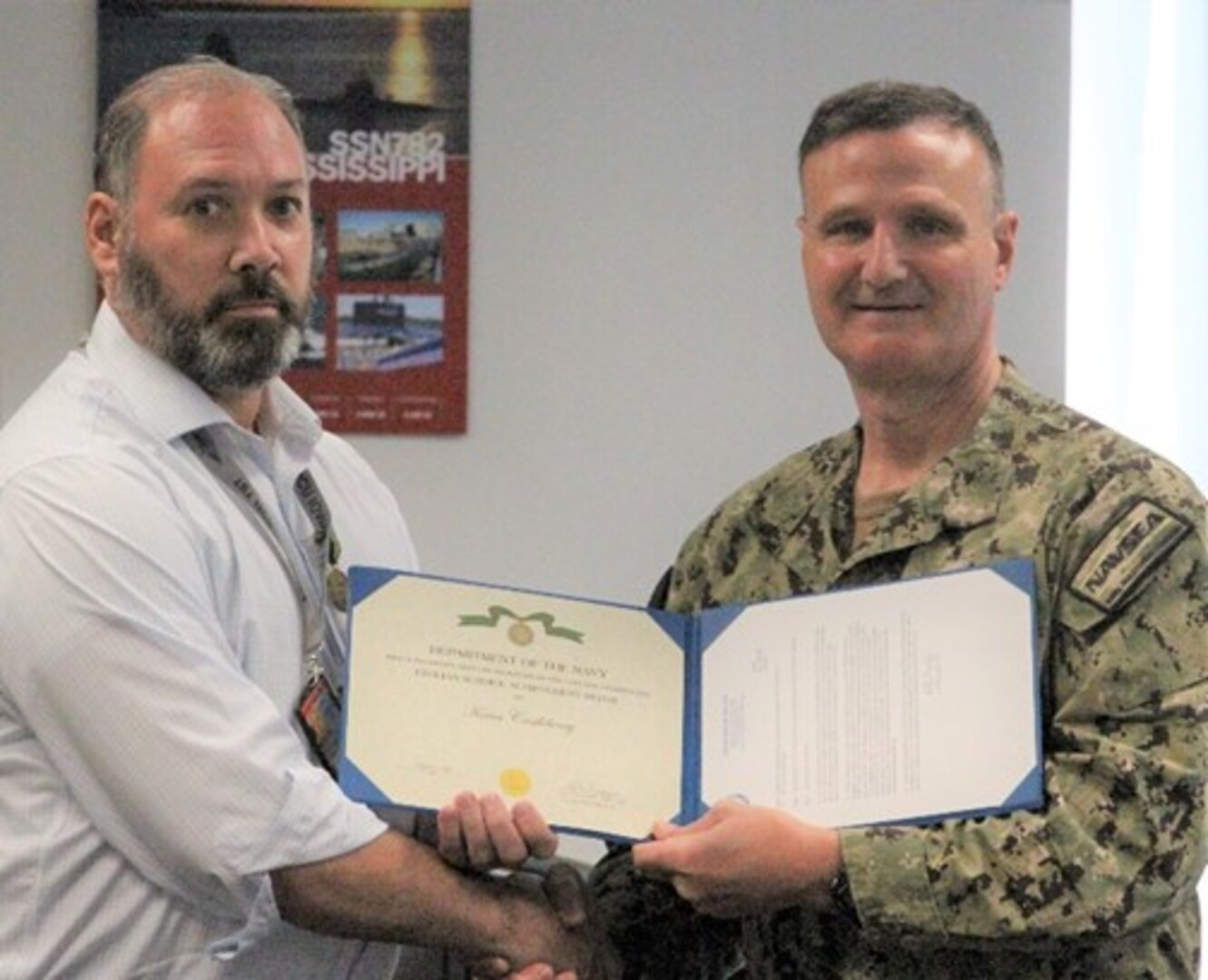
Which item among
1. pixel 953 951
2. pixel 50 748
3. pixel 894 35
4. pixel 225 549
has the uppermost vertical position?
pixel 894 35

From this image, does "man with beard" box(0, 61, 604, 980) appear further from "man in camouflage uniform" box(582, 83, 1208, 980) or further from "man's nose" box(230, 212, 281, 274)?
"man in camouflage uniform" box(582, 83, 1208, 980)

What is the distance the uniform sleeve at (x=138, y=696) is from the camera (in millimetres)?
1979

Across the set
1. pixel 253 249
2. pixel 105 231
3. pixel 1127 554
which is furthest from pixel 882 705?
pixel 105 231

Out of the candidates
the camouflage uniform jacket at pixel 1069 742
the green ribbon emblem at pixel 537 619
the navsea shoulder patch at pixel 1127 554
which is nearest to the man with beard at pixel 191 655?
the green ribbon emblem at pixel 537 619

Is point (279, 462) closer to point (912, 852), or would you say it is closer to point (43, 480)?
point (43, 480)

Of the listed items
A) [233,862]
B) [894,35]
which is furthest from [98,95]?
[233,862]

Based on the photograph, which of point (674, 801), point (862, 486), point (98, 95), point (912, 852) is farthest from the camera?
point (98, 95)

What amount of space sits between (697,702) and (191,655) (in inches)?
19.7

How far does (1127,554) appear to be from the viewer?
6.31 feet

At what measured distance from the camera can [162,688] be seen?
6.52ft

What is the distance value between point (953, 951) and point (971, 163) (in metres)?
0.78

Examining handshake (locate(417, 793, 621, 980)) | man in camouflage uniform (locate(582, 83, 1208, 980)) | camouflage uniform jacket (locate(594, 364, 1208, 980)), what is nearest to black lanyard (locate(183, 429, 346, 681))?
handshake (locate(417, 793, 621, 980))

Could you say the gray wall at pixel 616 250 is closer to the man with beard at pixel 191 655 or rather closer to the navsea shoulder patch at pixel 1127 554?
the man with beard at pixel 191 655

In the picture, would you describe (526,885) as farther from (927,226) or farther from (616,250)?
(616,250)
